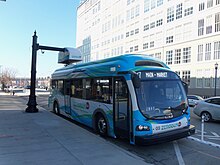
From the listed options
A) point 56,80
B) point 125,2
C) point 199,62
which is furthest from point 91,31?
point 56,80

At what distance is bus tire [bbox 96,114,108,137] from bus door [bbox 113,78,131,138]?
86 cm

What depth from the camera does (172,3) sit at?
145 ft

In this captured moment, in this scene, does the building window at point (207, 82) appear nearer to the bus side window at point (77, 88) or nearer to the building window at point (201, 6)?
the building window at point (201, 6)

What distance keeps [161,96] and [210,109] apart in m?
6.56

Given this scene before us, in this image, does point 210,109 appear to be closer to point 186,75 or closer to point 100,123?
point 100,123

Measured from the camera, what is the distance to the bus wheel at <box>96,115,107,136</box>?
8109 mm

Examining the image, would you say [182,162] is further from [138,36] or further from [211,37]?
[138,36]

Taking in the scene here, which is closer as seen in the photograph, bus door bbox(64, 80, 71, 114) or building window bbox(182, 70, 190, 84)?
bus door bbox(64, 80, 71, 114)

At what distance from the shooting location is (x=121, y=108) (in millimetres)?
7047

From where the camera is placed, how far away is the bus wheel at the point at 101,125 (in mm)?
8109

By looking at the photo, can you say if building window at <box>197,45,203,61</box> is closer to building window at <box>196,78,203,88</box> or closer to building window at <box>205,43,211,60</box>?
building window at <box>205,43,211,60</box>

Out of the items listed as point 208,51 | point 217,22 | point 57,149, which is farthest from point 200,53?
point 57,149

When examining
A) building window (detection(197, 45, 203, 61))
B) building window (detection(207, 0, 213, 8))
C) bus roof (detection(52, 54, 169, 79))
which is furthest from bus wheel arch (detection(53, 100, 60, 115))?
building window (detection(207, 0, 213, 8))

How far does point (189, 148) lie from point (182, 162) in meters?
1.40
